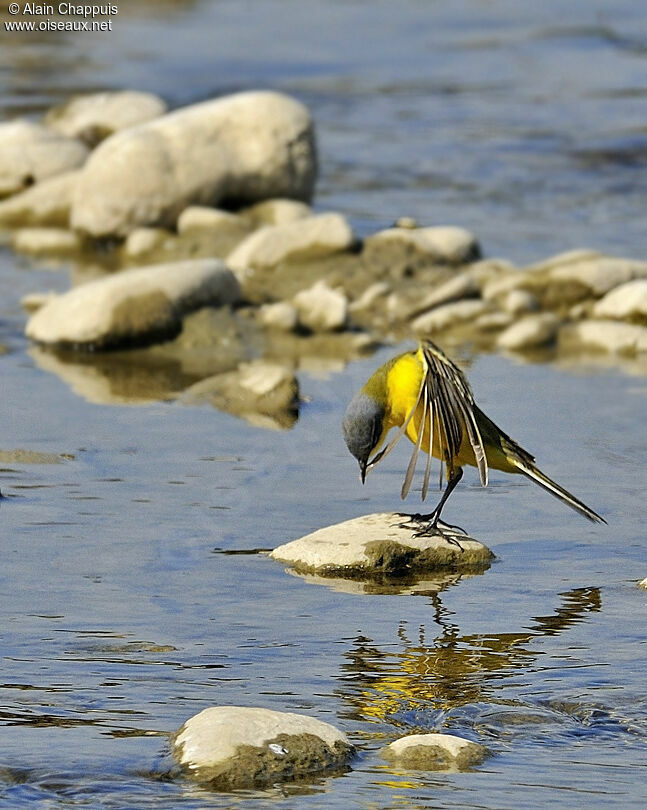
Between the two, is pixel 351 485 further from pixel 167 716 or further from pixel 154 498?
pixel 167 716

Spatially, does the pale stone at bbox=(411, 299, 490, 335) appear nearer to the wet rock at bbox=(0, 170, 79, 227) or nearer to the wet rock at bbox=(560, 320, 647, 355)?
the wet rock at bbox=(560, 320, 647, 355)

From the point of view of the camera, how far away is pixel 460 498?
25.8 ft

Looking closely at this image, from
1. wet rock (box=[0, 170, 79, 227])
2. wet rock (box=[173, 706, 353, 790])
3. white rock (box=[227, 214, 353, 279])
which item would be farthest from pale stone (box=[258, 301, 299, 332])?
wet rock (box=[173, 706, 353, 790])

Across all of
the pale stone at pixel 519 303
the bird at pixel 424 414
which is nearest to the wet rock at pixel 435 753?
the bird at pixel 424 414

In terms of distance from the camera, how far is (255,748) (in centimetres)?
464

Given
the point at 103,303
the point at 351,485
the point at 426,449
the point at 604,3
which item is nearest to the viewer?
the point at 426,449

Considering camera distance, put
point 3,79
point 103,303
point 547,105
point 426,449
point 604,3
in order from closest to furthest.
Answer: point 426,449 → point 103,303 → point 547,105 → point 3,79 → point 604,3

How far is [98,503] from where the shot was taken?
7629 millimetres

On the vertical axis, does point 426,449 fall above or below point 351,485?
above

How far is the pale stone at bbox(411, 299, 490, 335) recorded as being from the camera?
1188 centimetres

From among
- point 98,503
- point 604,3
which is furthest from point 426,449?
point 604,3

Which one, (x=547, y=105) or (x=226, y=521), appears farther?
(x=547, y=105)

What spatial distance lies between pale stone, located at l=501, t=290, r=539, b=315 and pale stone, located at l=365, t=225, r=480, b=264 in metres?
1.09

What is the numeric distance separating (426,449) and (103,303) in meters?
4.56
